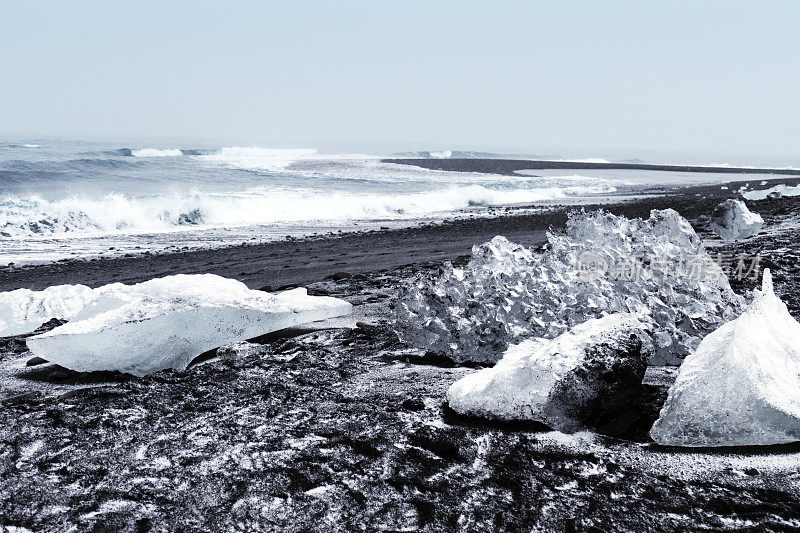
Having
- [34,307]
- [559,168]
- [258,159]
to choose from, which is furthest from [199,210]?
[258,159]

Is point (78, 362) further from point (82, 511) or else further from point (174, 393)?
point (82, 511)

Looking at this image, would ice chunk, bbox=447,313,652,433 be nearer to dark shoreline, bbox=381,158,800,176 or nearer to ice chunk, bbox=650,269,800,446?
ice chunk, bbox=650,269,800,446

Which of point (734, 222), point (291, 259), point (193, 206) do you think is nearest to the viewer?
point (291, 259)

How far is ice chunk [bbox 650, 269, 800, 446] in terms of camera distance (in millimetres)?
2016

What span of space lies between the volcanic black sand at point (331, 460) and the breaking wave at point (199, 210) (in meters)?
10.1

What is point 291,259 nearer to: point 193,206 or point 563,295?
point 563,295

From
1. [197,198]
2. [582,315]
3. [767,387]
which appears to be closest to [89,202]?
[197,198]

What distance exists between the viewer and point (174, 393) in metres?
2.71

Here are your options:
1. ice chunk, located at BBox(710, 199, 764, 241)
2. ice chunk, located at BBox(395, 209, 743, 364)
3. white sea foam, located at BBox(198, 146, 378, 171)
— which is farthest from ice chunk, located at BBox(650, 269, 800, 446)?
white sea foam, located at BBox(198, 146, 378, 171)

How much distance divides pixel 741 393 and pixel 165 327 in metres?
2.25

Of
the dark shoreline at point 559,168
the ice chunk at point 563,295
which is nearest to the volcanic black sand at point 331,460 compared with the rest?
the ice chunk at point 563,295

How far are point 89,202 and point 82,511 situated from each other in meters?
13.8

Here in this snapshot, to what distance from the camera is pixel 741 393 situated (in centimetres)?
Result: 206

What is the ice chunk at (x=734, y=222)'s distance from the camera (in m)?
7.88
